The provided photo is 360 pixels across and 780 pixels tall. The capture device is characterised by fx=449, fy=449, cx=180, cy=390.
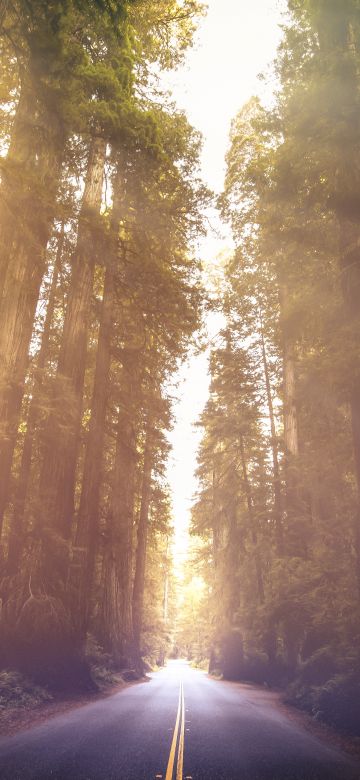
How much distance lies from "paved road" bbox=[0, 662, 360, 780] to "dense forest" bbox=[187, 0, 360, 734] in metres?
2.31

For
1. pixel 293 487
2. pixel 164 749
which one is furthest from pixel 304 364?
pixel 164 749

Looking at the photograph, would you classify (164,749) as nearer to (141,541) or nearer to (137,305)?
(137,305)

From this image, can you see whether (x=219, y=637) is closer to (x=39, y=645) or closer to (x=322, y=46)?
(x=39, y=645)

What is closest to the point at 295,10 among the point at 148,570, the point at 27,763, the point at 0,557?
the point at 0,557

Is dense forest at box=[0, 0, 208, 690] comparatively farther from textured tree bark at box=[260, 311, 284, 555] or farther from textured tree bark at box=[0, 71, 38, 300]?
textured tree bark at box=[260, 311, 284, 555]

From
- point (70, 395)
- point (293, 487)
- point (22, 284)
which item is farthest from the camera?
point (293, 487)

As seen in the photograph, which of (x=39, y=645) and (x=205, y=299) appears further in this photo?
(x=205, y=299)

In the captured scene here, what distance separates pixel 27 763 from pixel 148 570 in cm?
2597

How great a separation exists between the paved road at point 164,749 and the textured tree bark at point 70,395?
10.9ft

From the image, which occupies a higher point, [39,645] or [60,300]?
[60,300]

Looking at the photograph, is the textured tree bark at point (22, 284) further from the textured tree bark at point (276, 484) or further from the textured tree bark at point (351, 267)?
the textured tree bark at point (276, 484)

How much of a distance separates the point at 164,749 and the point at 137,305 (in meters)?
10.4

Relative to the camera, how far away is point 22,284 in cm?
916

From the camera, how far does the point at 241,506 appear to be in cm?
2320
